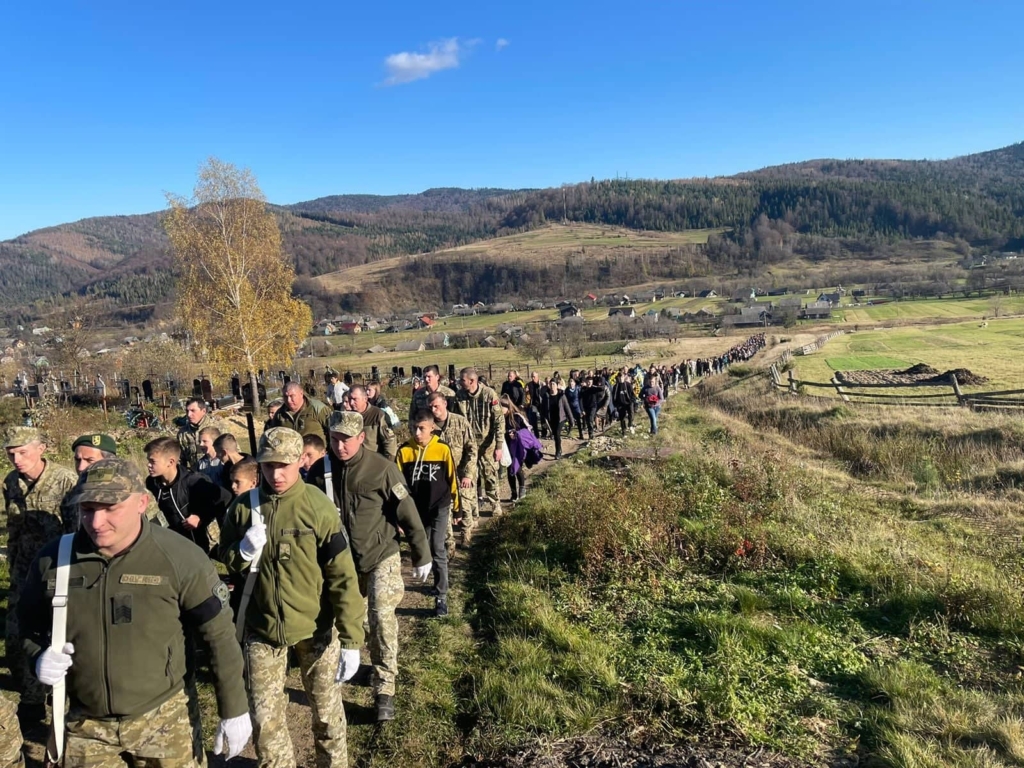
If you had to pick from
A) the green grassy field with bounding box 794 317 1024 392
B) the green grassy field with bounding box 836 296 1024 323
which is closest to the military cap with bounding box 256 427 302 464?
the green grassy field with bounding box 794 317 1024 392

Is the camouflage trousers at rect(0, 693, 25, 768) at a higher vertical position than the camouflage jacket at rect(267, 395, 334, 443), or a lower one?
lower

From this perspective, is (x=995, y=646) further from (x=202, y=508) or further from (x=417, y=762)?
(x=202, y=508)

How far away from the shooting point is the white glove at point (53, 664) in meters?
2.24

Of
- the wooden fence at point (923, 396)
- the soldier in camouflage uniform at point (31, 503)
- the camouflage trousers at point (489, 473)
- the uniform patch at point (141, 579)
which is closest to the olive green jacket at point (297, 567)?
the uniform patch at point (141, 579)

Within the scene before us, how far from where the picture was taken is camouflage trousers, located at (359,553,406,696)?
3.91 meters

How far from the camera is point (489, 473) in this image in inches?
306

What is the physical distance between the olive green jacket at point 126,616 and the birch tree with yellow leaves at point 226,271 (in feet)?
73.1

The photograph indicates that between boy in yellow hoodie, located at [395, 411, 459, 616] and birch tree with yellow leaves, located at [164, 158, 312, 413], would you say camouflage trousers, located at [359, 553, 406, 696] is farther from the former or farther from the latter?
birch tree with yellow leaves, located at [164, 158, 312, 413]

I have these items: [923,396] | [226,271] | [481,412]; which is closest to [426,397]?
[481,412]

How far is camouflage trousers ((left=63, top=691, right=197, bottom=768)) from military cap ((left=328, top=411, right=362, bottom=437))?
1663mm

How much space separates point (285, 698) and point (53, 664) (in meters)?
1.22

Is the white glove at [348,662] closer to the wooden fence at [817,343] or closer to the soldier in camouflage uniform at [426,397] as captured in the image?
the soldier in camouflage uniform at [426,397]

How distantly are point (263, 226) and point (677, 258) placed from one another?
440 ft

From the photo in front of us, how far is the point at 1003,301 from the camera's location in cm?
7775
